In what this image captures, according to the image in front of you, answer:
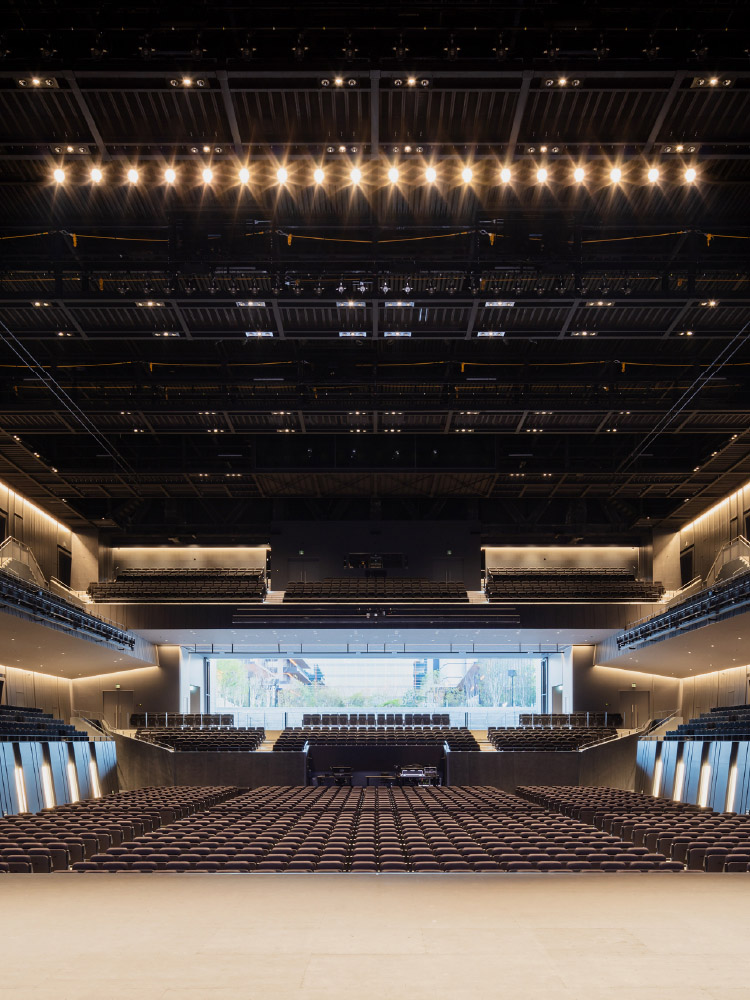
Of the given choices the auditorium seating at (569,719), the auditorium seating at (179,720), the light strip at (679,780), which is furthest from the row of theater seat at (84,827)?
the auditorium seating at (569,719)

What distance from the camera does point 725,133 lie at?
1558cm

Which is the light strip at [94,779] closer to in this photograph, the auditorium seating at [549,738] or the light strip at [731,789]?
the auditorium seating at [549,738]

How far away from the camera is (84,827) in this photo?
17625 mm

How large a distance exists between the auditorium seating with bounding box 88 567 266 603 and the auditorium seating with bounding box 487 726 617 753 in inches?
500

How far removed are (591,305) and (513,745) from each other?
80.6 feet

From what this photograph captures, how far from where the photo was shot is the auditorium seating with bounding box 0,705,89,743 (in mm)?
27202

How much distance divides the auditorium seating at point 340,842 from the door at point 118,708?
2389cm

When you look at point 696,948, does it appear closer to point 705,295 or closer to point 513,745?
point 705,295

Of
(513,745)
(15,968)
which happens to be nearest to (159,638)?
(513,745)

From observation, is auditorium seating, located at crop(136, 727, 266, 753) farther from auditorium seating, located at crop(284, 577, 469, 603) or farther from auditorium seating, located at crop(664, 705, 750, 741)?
auditorium seating, located at crop(664, 705, 750, 741)

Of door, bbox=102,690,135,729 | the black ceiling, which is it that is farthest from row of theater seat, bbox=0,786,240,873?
door, bbox=102,690,135,729

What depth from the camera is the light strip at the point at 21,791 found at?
2609cm

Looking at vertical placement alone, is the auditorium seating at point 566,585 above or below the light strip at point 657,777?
above

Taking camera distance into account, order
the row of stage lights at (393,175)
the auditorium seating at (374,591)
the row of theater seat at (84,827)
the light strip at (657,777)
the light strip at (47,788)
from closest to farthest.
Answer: the row of theater seat at (84,827) < the row of stage lights at (393,175) < the light strip at (47,788) < the light strip at (657,777) < the auditorium seating at (374,591)
